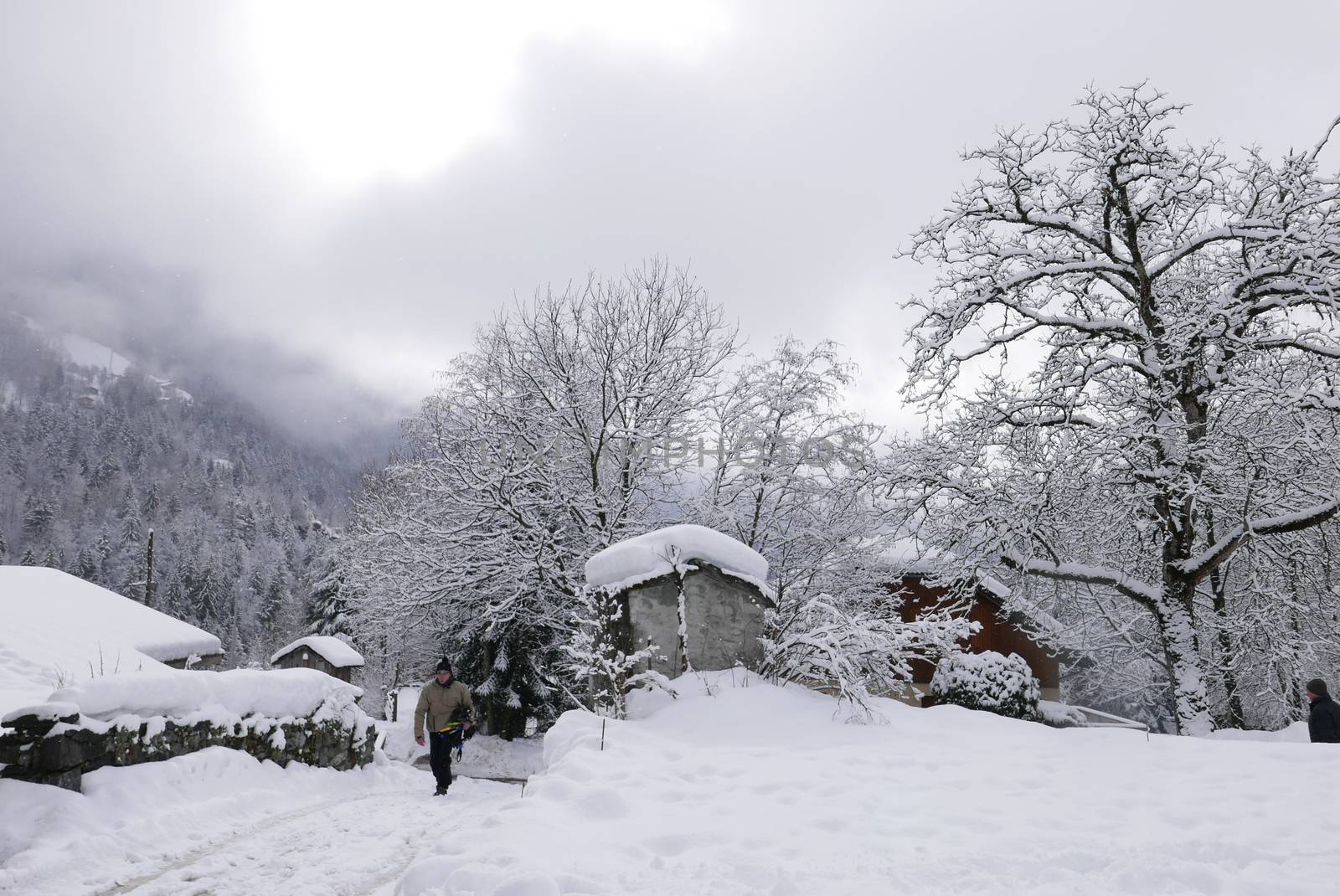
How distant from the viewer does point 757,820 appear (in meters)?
4.24

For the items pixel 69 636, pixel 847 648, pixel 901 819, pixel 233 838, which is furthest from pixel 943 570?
pixel 69 636

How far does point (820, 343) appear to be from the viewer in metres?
17.6

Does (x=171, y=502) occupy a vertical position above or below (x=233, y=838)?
above

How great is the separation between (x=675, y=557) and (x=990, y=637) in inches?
783

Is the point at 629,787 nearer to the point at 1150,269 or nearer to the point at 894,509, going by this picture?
the point at 894,509

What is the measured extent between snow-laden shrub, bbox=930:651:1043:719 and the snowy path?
24.1 ft

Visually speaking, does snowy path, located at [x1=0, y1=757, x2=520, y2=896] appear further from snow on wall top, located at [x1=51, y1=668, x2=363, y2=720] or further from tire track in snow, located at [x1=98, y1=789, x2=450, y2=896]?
snow on wall top, located at [x1=51, y1=668, x2=363, y2=720]

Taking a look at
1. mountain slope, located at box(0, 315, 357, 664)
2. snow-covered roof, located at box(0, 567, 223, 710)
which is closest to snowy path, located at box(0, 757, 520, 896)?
snow-covered roof, located at box(0, 567, 223, 710)

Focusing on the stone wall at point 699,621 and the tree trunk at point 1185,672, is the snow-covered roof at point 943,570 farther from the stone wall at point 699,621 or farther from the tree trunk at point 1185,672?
the stone wall at point 699,621

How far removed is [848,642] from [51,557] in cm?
8621

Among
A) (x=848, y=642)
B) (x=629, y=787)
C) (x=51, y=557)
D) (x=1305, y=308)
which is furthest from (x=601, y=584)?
(x=51, y=557)

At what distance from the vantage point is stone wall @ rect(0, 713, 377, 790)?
5.95m

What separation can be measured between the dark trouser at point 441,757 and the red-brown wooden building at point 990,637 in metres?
14.9

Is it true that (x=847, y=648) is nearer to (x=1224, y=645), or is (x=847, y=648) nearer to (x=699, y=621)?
(x=699, y=621)
